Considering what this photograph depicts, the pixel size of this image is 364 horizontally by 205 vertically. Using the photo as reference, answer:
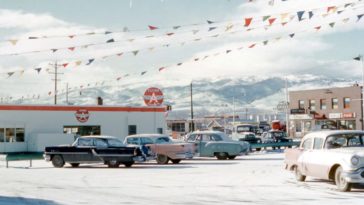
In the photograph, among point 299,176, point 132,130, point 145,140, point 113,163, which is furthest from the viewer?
point 132,130

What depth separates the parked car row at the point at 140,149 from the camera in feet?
89.2

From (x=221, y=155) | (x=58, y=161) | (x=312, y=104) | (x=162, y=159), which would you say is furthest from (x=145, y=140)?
(x=312, y=104)

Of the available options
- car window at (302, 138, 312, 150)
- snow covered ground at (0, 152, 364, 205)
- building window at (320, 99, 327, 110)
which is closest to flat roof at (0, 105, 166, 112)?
snow covered ground at (0, 152, 364, 205)

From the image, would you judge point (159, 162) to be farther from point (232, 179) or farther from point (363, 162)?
point (363, 162)

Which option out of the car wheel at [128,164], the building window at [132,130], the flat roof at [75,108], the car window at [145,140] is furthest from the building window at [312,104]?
the car wheel at [128,164]

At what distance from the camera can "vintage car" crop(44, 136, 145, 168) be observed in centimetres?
2712

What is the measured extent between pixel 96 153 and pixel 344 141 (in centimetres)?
1330

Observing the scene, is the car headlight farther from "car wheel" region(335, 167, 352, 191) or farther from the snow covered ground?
the snow covered ground

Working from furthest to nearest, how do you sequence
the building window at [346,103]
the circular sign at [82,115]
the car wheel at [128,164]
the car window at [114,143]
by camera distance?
the building window at [346,103], the circular sign at [82,115], the car window at [114,143], the car wheel at [128,164]

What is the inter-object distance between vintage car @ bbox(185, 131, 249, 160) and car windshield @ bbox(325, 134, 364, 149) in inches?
597

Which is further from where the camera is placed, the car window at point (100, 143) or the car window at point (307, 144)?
the car window at point (100, 143)

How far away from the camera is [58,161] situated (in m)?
28.5

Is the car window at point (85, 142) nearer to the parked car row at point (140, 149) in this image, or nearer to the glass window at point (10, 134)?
the parked car row at point (140, 149)

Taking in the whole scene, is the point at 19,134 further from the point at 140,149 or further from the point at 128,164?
the point at 140,149
